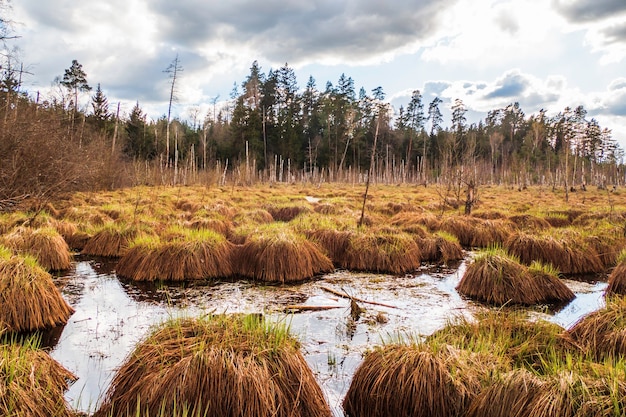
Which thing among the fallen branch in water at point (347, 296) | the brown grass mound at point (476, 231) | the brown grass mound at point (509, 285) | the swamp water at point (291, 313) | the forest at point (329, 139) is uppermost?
the forest at point (329, 139)

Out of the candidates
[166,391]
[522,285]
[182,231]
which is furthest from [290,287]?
[166,391]

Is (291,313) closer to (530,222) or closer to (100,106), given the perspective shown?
(530,222)

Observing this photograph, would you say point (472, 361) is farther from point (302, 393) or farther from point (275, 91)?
point (275, 91)

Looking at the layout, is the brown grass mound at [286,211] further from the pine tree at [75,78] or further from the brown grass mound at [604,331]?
the pine tree at [75,78]

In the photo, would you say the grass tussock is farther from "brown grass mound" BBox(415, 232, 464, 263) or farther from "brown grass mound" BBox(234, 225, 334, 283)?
"brown grass mound" BBox(234, 225, 334, 283)

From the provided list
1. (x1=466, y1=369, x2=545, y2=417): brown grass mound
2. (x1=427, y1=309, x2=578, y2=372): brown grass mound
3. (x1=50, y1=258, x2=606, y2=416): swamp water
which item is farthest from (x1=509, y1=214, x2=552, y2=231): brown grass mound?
(x1=466, y1=369, x2=545, y2=417): brown grass mound

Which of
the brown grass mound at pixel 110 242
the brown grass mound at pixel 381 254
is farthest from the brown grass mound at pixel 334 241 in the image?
the brown grass mound at pixel 110 242

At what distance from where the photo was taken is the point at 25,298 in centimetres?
588

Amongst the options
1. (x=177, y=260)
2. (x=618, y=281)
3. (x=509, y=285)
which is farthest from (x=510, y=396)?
(x=177, y=260)

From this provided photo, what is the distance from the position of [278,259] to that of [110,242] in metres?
5.24

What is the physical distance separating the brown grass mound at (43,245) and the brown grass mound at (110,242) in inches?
50.9

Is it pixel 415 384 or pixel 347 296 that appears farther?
pixel 347 296

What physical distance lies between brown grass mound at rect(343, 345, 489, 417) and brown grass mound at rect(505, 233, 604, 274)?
737 centimetres

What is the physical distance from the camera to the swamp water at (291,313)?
16.3ft
